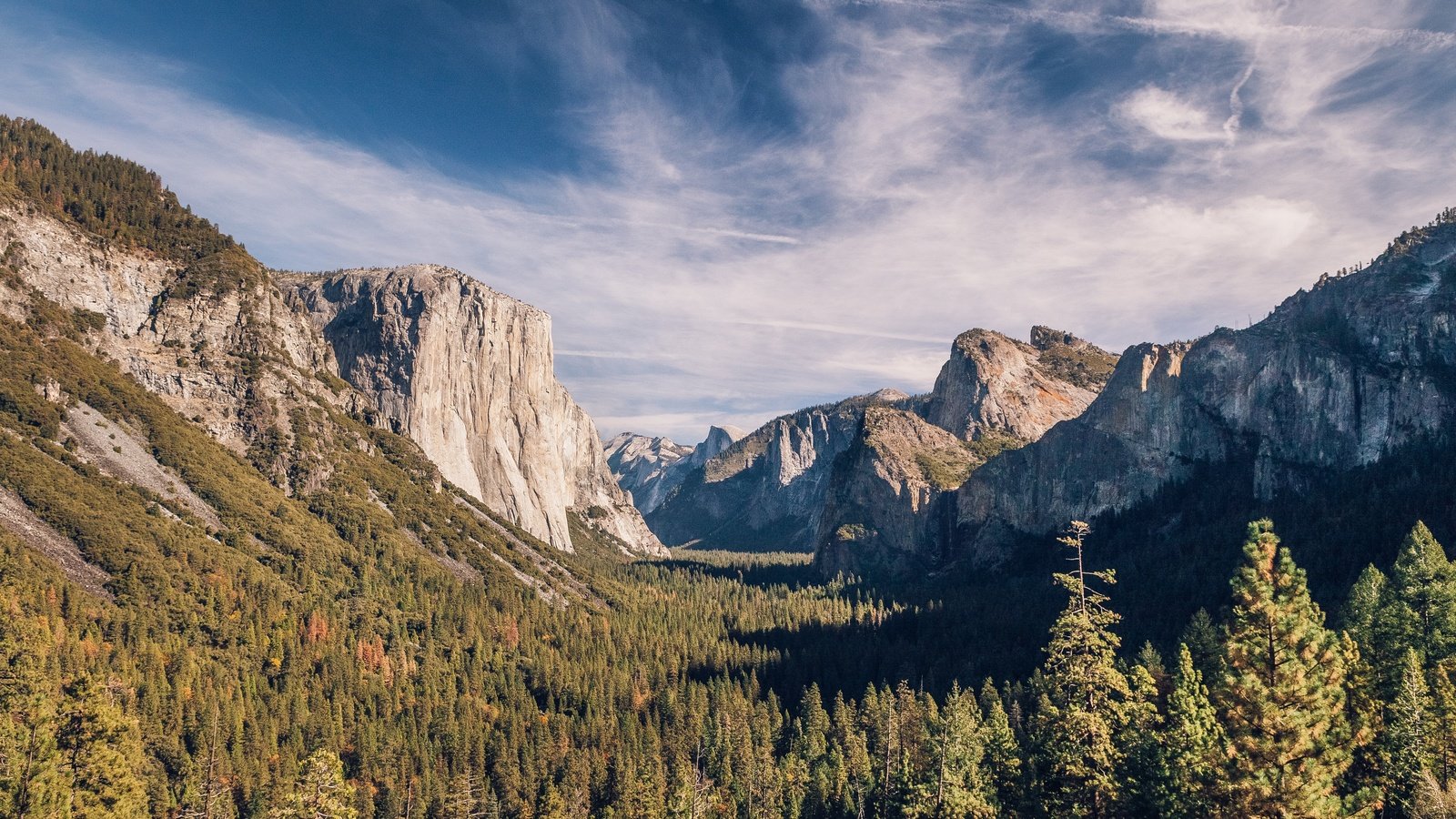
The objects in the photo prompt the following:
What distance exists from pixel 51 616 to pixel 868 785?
93.0 meters

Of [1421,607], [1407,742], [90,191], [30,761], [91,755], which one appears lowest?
[91,755]

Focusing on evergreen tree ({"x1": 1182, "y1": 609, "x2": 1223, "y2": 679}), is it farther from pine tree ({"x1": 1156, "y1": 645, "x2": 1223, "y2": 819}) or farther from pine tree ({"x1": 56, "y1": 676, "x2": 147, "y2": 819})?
pine tree ({"x1": 56, "y1": 676, "x2": 147, "y2": 819})

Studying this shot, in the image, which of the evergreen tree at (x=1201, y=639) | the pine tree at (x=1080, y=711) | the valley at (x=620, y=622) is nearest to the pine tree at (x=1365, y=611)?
the valley at (x=620, y=622)

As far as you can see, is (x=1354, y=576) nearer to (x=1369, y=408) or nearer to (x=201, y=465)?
(x=1369, y=408)

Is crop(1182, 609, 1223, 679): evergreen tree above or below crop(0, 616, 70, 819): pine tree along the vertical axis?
above

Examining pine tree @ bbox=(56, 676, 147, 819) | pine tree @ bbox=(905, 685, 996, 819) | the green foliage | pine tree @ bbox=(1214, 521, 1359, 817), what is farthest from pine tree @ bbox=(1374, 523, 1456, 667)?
the green foliage

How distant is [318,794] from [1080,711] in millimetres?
32351

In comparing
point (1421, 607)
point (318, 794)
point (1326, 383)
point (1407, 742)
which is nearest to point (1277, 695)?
point (1407, 742)

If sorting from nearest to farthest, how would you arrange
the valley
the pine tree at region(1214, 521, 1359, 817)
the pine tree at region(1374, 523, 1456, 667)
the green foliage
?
the pine tree at region(1214, 521, 1359, 817) < the valley < the pine tree at region(1374, 523, 1456, 667) < the green foliage

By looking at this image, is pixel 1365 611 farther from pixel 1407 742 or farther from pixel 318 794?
pixel 318 794

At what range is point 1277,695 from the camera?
25.0m

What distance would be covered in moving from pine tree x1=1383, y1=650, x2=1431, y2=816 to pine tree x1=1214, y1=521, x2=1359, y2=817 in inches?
588

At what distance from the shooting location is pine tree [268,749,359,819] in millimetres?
33562

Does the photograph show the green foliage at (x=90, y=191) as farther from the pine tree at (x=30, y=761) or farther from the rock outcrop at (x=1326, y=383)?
the rock outcrop at (x=1326, y=383)
